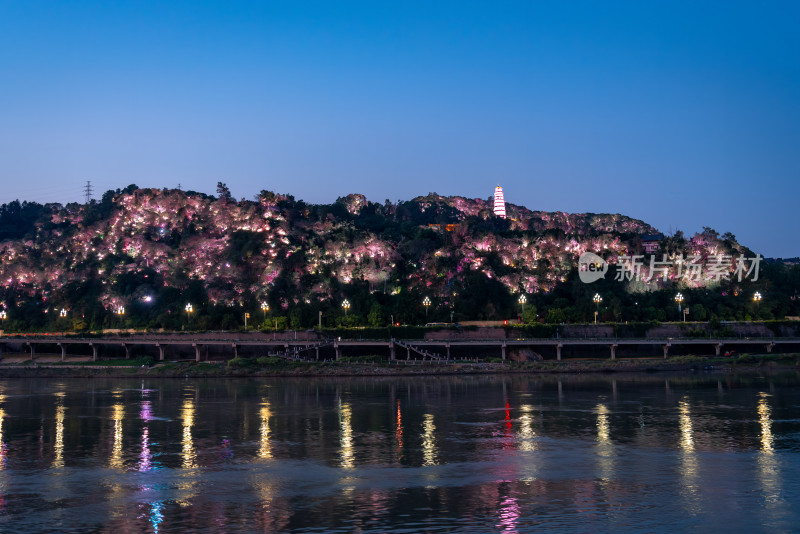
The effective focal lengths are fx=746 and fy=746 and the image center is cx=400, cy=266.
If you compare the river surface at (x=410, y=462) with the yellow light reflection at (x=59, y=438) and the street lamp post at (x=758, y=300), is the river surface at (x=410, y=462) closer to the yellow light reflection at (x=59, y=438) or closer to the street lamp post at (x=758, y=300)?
the yellow light reflection at (x=59, y=438)

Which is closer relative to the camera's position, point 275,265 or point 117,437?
point 117,437

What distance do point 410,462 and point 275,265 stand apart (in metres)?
74.2

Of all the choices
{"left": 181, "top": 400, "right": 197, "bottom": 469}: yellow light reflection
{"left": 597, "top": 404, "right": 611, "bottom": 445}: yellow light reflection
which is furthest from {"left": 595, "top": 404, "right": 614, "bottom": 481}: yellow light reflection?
{"left": 181, "top": 400, "right": 197, "bottom": 469}: yellow light reflection

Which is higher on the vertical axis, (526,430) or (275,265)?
(275,265)

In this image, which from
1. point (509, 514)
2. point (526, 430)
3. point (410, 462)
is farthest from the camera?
point (526, 430)

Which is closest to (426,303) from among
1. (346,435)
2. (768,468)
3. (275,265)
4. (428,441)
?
(275,265)

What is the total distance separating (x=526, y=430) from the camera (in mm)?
39281

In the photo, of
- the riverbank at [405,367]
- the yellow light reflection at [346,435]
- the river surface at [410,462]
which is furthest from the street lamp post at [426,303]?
the yellow light reflection at [346,435]

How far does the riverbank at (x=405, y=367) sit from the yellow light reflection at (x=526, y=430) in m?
25.7

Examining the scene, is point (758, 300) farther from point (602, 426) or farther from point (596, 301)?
point (602, 426)

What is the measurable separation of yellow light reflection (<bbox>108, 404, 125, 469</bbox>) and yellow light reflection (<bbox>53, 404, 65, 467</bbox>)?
A: 7.08ft

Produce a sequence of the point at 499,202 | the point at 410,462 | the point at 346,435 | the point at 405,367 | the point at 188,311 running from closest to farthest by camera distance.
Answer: the point at 410,462 < the point at 346,435 < the point at 405,367 < the point at 188,311 < the point at 499,202

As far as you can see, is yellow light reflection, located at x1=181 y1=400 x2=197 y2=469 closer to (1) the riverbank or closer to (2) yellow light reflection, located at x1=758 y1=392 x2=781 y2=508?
(2) yellow light reflection, located at x1=758 y1=392 x2=781 y2=508

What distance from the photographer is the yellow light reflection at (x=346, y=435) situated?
3184 centimetres
